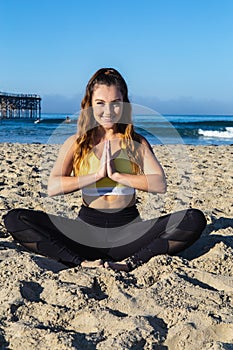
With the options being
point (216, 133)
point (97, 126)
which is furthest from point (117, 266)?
point (216, 133)

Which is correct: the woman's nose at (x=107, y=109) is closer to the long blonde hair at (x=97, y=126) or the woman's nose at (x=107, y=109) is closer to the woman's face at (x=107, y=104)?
the woman's face at (x=107, y=104)

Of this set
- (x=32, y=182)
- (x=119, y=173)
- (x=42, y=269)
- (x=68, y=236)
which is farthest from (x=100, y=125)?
(x=32, y=182)

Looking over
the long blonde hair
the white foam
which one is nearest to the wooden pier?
the white foam

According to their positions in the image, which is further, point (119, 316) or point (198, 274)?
point (198, 274)

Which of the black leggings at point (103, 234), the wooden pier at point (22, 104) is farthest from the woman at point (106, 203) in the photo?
the wooden pier at point (22, 104)

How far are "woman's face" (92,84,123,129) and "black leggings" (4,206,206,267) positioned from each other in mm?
617

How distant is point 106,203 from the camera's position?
3137 mm

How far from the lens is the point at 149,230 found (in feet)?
10.3

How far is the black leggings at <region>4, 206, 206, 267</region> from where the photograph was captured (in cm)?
300

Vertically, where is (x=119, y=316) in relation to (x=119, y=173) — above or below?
below

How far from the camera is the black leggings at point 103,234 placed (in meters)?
3.00

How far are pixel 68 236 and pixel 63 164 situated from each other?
474 millimetres

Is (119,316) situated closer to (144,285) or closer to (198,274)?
(144,285)

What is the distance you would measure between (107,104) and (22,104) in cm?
4553
